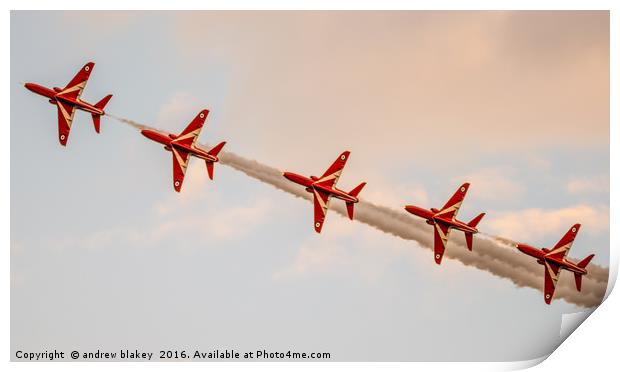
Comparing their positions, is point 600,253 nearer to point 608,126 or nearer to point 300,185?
point 608,126

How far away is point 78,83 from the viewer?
49.9 meters

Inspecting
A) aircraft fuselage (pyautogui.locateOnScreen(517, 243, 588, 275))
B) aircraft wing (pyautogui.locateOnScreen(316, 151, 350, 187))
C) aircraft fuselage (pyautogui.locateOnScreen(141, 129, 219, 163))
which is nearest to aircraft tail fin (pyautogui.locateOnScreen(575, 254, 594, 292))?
aircraft fuselage (pyautogui.locateOnScreen(517, 243, 588, 275))

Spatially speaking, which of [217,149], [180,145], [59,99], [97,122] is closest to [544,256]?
[217,149]

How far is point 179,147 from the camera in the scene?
4988 cm

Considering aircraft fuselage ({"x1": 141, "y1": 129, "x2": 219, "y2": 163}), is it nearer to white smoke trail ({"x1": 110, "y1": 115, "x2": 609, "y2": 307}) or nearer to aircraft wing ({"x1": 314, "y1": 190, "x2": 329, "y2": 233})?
white smoke trail ({"x1": 110, "y1": 115, "x2": 609, "y2": 307})

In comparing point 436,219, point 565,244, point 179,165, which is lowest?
point 565,244

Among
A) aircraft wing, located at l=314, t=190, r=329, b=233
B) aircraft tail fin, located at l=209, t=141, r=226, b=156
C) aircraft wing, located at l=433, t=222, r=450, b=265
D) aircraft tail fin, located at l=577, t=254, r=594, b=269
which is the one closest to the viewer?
aircraft tail fin, located at l=209, t=141, r=226, b=156

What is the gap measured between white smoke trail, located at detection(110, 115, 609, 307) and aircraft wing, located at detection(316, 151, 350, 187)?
79 cm

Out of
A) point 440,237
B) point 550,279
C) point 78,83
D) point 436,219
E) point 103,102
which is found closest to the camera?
point 103,102

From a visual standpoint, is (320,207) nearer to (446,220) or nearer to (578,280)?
(446,220)

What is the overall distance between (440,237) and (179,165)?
7533 millimetres

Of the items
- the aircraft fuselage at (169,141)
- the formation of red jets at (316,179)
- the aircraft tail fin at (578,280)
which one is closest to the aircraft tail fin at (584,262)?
the formation of red jets at (316,179)

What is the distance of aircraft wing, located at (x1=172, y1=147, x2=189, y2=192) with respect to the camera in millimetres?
49781
